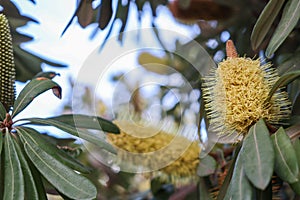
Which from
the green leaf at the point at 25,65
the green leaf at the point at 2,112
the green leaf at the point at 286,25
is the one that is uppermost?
the green leaf at the point at 286,25

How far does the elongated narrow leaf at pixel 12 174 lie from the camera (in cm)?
73

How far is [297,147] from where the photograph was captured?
2.35ft

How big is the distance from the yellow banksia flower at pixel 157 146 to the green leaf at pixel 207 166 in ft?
0.47

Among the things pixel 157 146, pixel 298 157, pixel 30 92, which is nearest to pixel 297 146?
pixel 298 157

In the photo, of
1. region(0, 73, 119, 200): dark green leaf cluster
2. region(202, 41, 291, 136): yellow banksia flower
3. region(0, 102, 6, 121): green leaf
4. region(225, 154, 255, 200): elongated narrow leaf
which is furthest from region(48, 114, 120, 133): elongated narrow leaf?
region(225, 154, 255, 200): elongated narrow leaf

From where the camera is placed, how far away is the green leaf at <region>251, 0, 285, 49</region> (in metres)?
0.85

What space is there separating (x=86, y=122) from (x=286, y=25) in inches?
15.9

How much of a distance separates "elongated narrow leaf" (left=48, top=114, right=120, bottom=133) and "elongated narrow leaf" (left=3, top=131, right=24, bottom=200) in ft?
0.61

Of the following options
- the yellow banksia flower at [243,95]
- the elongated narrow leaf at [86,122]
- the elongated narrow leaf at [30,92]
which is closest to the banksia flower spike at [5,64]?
the elongated narrow leaf at [30,92]

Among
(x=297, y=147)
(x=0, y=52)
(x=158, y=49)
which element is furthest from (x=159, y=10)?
(x=297, y=147)

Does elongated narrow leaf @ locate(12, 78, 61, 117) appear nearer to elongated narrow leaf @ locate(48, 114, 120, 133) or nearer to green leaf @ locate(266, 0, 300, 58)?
elongated narrow leaf @ locate(48, 114, 120, 133)

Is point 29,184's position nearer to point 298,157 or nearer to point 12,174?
point 12,174

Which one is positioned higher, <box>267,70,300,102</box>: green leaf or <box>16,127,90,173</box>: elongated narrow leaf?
<box>267,70,300,102</box>: green leaf

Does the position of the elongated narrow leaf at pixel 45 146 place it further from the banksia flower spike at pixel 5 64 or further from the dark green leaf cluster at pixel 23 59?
the dark green leaf cluster at pixel 23 59
